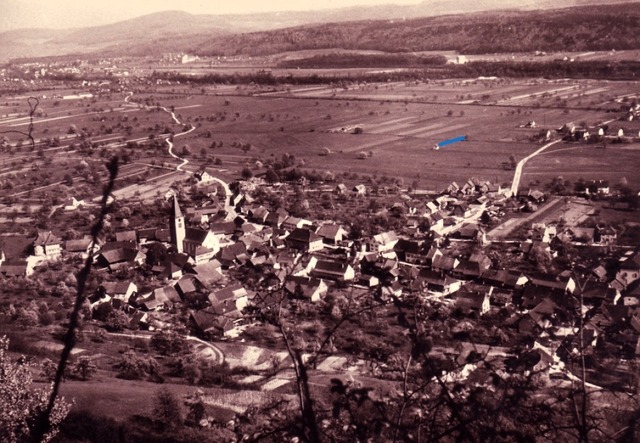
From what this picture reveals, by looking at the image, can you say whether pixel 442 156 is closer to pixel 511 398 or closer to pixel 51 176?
pixel 51 176

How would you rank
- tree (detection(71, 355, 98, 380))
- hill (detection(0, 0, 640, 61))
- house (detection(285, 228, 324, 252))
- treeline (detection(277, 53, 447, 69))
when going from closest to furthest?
1. tree (detection(71, 355, 98, 380))
2. house (detection(285, 228, 324, 252))
3. hill (detection(0, 0, 640, 61))
4. treeline (detection(277, 53, 447, 69))

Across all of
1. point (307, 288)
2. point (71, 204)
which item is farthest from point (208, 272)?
point (71, 204)

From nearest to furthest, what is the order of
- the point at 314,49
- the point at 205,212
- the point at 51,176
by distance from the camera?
the point at 205,212 → the point at 51,176 → the point at 314,49

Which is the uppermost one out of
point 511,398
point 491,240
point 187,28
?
point 187,28

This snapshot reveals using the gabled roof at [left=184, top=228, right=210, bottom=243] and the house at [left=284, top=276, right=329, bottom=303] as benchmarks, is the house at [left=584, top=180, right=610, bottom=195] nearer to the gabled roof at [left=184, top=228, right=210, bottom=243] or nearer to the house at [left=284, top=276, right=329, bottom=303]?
the house at [left=284, top=276, right=329, bottom=303]

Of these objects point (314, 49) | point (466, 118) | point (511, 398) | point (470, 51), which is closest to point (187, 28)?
point (314, 49)

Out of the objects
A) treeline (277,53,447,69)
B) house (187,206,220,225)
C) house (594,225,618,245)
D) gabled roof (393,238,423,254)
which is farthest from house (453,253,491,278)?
treeline (277,53,447,69)
